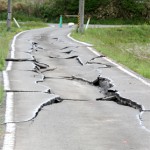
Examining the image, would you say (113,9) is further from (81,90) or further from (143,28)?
(81,90)

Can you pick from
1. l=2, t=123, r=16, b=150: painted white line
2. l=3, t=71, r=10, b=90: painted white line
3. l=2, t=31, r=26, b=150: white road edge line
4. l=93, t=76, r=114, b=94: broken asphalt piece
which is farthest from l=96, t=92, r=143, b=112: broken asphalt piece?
l=2, t=123, r=16, b=150: painted white line

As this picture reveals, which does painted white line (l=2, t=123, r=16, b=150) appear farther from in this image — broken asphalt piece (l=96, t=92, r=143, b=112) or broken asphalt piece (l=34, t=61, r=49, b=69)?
broken asphalt piece (l=34, t=61, r=49, b=69)

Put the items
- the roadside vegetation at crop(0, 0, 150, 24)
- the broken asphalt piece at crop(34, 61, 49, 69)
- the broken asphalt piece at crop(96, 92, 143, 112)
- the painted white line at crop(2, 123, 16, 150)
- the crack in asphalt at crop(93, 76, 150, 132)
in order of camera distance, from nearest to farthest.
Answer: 1. the painted white line at crop(2, 123, 16, 150)
2. the crack in asphalt at crop(93, 76, 150, 132)
3. the broken asphalt piece at crop(96, 92, 143, 112)
4. the broken asphalt piece at crop(34, 61, 49, 69)
5. the roadside vegetation at crop(0, 0, 150, 24)

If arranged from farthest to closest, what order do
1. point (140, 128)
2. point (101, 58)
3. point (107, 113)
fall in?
point (101, 58) < point (107, 113) < point (140, 128)

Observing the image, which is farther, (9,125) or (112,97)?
(112,97)

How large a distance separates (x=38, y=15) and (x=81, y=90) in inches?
1849

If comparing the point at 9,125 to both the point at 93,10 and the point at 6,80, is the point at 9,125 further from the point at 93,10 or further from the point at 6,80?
the point at 93,10

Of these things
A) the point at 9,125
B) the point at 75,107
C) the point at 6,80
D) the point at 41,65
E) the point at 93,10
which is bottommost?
the point at 93,10

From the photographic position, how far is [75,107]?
8.66m

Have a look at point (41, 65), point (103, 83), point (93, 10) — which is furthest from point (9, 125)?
point (93, 10)

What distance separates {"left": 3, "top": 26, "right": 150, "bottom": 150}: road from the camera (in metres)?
6.41

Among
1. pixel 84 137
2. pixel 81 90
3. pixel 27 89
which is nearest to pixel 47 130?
pixel 84 137

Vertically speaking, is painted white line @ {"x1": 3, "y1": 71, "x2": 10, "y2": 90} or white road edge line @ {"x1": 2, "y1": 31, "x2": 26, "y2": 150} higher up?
white road edge line @ {"x1": 2, "y1": 31, "x2": 26, "y2": 150}

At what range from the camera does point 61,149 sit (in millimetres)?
6004
